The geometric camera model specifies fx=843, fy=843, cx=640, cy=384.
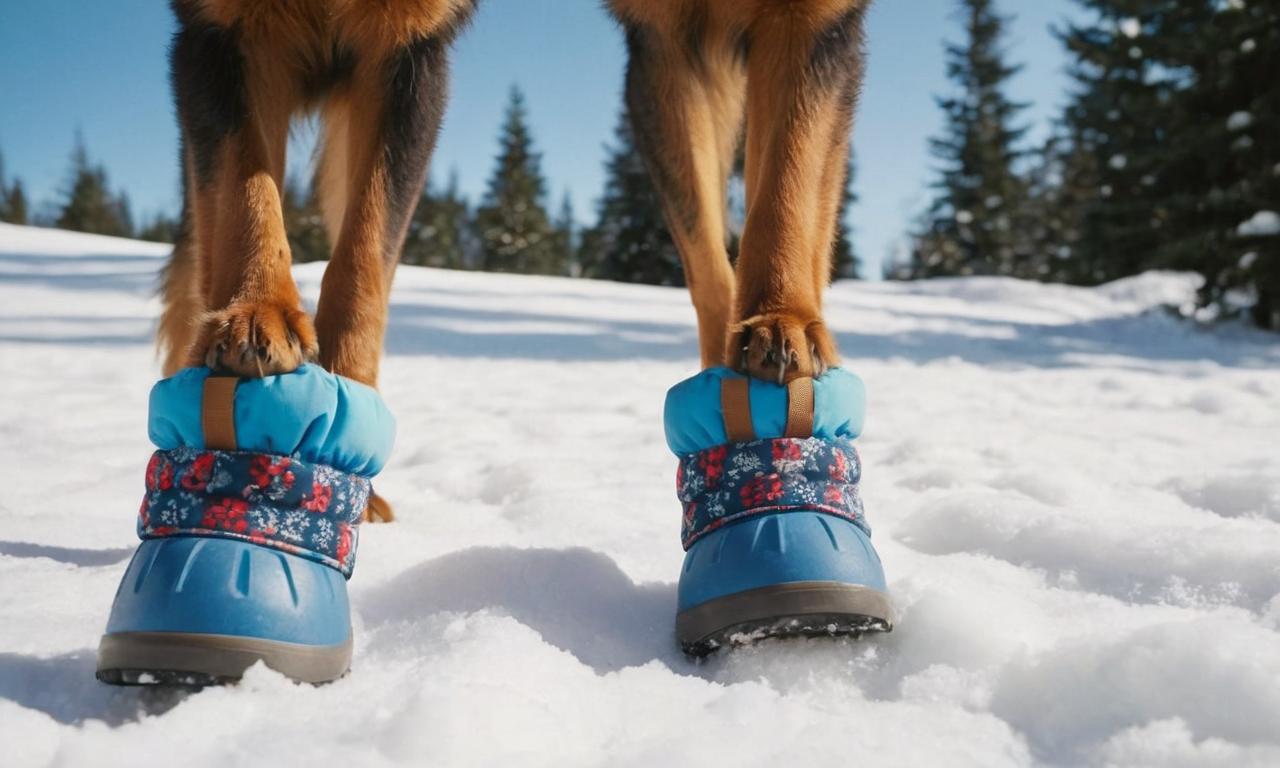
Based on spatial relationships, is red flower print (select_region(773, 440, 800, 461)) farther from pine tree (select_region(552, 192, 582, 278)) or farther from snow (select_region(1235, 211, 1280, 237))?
pine tree (select_region(552, 192, 582, 278))

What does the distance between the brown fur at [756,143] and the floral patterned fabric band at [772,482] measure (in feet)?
0.38

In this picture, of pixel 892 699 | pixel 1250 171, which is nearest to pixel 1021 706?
pixel 892 699

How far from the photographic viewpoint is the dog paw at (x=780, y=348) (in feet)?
4.11

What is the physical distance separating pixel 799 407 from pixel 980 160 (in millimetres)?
29594

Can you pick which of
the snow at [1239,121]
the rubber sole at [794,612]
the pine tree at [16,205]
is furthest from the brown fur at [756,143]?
the pine tree at [16,205]

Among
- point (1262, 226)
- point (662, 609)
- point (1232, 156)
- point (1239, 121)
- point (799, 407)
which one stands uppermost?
point (1239, 121)

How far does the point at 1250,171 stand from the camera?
8562 millimetres

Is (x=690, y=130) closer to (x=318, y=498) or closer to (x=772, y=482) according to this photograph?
(x=772, y=482)

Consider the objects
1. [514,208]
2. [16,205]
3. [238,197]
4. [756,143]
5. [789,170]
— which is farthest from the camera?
[16,205]

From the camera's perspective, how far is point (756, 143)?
5.23 feet

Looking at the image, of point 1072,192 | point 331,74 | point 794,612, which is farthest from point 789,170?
point 1072,192

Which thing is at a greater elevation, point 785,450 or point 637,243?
point 637,243

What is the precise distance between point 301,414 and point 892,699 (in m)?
0.83

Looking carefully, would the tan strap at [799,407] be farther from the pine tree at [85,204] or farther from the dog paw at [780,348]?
the pine tree at [85,204]
